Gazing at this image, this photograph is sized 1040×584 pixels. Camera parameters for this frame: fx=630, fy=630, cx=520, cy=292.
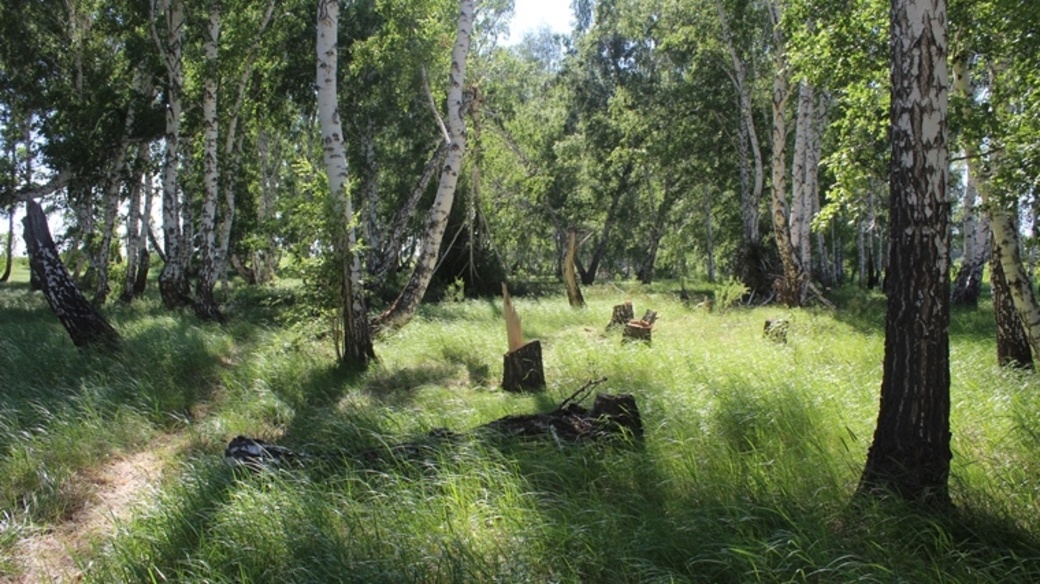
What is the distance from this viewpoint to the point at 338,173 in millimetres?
8523

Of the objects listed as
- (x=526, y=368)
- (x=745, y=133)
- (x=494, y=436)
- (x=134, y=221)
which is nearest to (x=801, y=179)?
(x=745, y=133)

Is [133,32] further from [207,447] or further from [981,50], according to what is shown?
[981,50]

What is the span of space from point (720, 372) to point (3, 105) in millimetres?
24928

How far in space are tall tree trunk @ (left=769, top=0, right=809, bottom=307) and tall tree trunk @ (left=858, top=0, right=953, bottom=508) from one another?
1132 cm

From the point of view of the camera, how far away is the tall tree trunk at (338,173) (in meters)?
8.48

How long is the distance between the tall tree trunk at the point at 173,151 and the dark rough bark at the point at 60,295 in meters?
5.63

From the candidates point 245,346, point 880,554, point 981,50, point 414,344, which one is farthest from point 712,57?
point 880,554

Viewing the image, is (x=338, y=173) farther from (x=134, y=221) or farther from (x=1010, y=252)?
(x=134, y=221)

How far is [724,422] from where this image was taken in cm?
493

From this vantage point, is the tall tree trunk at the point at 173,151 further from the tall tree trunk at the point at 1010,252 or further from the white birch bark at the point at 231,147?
the tall tree trunk at the point at 1010,252

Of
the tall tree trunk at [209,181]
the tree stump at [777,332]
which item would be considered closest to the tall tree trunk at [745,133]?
the tree stump at [777,332]

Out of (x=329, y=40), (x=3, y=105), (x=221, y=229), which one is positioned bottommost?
(x=221, y=229)

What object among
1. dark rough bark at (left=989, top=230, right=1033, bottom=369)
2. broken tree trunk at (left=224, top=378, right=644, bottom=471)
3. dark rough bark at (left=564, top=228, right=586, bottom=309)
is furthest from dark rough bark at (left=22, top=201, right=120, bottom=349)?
dark rough bark at (left=989, top=230, right=1033, bottom=369)

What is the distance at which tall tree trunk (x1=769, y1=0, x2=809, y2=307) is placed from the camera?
555 inches
